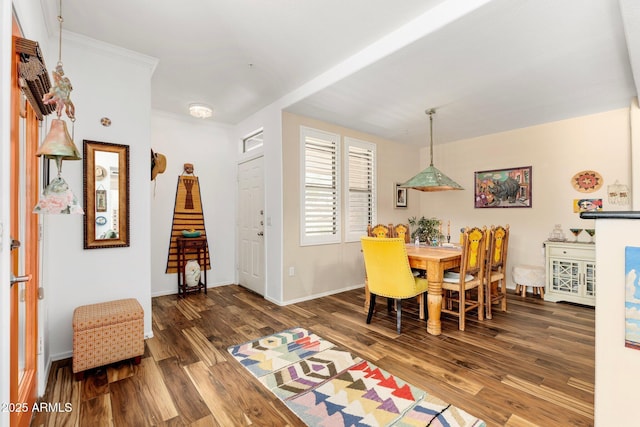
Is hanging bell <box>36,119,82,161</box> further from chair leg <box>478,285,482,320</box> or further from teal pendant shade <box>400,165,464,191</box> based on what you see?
chair leg <box>478,285,482,320</box>

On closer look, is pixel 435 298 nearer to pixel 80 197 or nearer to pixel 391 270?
pixel 391 270

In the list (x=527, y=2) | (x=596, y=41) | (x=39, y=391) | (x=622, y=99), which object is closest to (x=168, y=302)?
(x=39, y=391)

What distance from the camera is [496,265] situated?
3.62 meters

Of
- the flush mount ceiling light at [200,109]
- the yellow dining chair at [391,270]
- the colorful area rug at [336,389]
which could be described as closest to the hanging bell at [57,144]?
the colorful area rug at [336,389]

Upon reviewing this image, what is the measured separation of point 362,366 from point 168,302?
113 inches

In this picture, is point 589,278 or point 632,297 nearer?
point 632,297

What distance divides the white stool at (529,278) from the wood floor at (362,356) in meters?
0.52

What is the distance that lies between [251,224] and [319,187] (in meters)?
1.23

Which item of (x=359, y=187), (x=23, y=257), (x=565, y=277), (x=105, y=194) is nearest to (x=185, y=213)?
(x=105, y=194)

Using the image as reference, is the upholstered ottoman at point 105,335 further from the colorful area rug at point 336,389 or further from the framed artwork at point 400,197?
the framed artwork at point 400,197

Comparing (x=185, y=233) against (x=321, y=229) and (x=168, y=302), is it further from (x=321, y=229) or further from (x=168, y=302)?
(x=321, y=229)

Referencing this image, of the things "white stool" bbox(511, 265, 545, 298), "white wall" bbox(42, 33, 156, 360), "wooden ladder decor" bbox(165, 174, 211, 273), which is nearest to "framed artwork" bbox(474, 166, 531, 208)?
"white stool" bbox(511, 265, 545, 298)

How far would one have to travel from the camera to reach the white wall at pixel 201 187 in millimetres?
4254

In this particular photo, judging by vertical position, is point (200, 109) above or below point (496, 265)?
above
